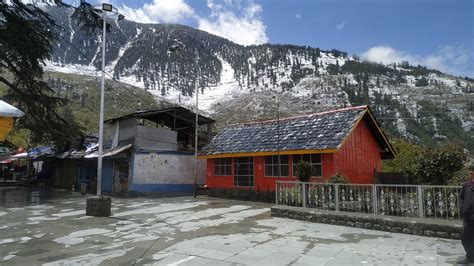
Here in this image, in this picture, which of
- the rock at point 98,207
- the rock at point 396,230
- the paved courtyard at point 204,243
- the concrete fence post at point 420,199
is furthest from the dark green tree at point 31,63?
the concrete fence post at point 420,199

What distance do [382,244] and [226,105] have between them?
141m

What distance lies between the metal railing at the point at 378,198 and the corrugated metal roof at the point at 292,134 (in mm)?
3787

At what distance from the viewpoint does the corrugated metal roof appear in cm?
1725

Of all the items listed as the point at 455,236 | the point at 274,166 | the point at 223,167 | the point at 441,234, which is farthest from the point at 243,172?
the point at 455,236

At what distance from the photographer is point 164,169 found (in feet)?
78.9

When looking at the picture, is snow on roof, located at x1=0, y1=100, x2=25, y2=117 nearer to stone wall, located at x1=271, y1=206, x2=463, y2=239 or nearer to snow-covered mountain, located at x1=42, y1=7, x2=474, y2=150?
stone wall, located at x1=271, y1=206, x2=463, y2=239

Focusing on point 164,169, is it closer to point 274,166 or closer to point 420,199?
point 274,166

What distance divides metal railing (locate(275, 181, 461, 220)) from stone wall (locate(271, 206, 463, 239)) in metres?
0.43

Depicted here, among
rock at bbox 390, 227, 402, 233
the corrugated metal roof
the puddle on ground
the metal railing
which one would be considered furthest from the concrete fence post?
the puddle on ground

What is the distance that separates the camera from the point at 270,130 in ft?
69.1

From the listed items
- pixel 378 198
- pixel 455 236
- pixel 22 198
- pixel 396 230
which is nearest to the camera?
pixel 455 236

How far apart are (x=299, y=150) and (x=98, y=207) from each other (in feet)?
29.1

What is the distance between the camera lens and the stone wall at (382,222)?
920 centimetres

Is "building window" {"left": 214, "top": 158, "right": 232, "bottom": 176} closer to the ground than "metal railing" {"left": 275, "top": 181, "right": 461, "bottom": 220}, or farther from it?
farther from it
